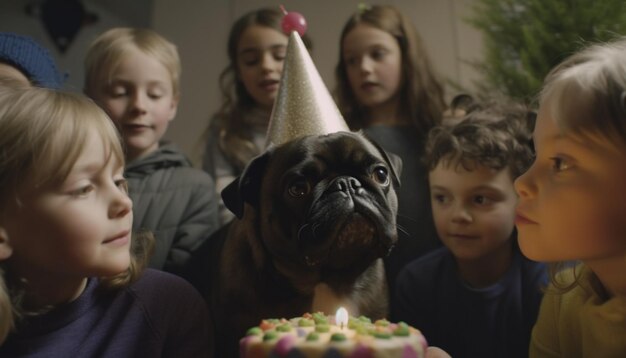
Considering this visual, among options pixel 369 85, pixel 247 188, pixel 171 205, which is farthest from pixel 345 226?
pixel 369 85

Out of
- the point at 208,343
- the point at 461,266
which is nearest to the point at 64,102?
the point at 208,343

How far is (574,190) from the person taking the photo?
3.23 ft

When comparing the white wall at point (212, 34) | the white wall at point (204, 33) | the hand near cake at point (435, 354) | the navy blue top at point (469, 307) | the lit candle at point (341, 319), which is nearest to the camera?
the lit candle at point (341, 319)

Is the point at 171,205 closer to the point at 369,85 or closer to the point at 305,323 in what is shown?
the point at 369,85

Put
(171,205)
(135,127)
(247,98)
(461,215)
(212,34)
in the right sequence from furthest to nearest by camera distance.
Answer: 1. (212,34)
2. (247,98)
3. (135,127)
4. (171,205)
5. (461,215)

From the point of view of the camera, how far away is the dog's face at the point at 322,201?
3.66 feet

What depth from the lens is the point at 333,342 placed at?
30.5 inches

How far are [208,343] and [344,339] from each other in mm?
567

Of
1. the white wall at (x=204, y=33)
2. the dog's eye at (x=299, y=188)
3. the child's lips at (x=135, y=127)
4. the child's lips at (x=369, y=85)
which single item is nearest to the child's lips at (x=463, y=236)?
the dog's eye at (x=299, y=188)

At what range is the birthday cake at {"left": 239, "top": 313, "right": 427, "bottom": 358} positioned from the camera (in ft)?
2.50

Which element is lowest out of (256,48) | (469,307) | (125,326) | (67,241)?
(469,307)

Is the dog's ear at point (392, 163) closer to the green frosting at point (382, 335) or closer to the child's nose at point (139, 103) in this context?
the green frosting at point (382, 335)

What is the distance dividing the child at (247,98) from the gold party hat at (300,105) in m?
0.58

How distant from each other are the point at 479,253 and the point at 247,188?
60cm
